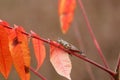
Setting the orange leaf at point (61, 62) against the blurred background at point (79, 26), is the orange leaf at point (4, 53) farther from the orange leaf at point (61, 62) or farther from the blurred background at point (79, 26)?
the blurred background at point (79, 26)

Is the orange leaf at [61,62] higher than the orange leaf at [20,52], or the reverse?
the orange leaf at [20,52]

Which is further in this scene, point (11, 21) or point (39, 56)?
point (11, 21)

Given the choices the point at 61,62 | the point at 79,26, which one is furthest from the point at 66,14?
the point at 79,26

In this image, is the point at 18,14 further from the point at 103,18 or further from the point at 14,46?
the point at 14,46

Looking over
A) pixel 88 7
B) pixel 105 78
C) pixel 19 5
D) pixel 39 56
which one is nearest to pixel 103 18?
pixel 88 7

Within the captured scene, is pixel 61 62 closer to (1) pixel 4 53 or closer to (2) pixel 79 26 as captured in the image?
(1) pixel 4 53

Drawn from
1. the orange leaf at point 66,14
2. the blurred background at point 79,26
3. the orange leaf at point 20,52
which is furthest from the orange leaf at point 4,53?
the blurred background at point 79,26
